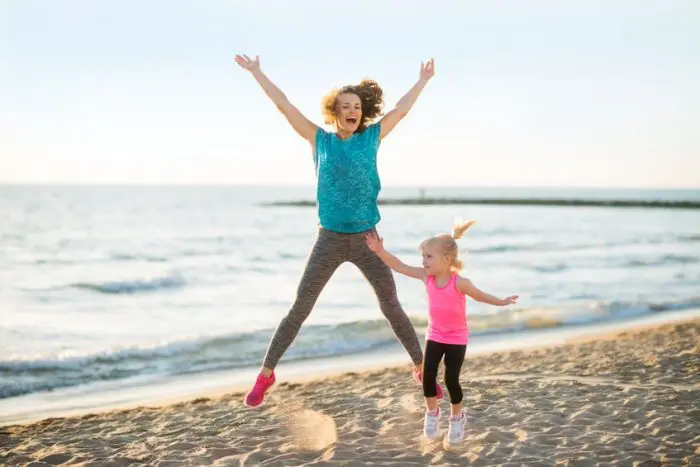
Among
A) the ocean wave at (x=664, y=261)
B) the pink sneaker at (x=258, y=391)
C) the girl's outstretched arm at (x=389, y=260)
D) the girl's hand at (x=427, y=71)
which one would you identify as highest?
the girl's hand at (x=427, y=71)

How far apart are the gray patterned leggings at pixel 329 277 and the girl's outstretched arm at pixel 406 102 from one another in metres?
0.74

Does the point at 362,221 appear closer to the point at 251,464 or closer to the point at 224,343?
the point at 251,464

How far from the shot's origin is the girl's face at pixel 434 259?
4.26 metres

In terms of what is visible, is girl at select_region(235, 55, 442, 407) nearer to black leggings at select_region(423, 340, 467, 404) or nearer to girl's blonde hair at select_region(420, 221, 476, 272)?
black leggings at select_region(423, 340, 467, 404)

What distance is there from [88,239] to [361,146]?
33966 millimetres

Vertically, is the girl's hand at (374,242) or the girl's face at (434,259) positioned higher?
the girl's hand at (374,242)

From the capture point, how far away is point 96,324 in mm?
12086

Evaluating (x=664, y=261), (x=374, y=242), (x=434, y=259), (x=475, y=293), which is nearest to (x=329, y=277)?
(x=374, y=242)

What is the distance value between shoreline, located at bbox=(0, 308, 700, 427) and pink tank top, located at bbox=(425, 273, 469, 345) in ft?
10.7

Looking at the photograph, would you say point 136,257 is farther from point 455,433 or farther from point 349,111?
point 455,433

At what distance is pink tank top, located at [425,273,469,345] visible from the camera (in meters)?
4.27

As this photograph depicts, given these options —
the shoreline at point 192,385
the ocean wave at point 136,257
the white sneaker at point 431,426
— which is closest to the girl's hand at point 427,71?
the white sneaker at point 431,426

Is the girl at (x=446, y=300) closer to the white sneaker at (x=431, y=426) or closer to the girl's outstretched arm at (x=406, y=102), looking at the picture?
the white sneaker at (x=431, y=426)

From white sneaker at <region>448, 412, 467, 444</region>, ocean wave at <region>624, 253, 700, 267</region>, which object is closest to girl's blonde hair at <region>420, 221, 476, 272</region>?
white sneaker at <region>448, 412, 467, 444</region>
